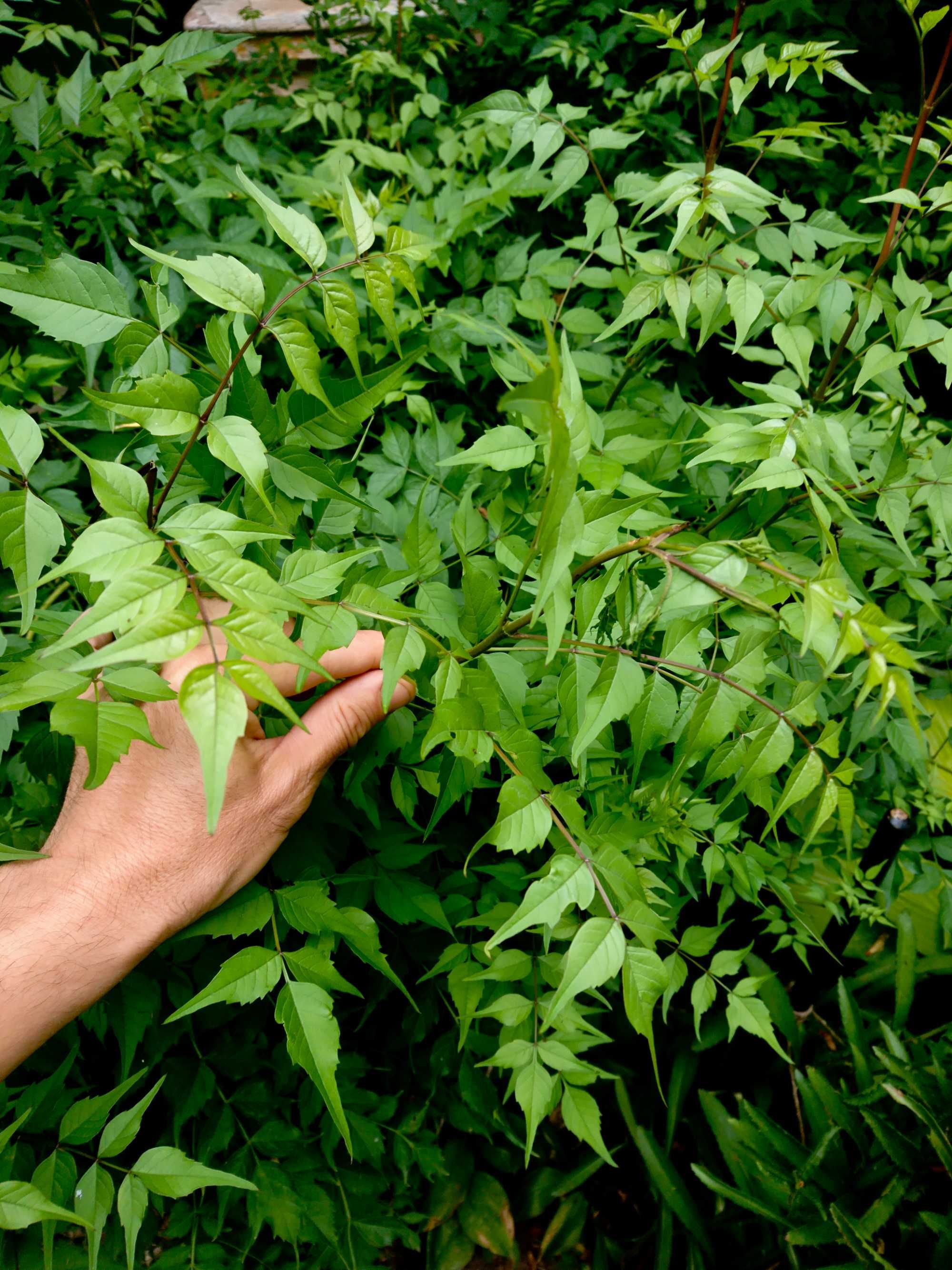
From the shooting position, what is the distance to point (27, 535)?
757mm

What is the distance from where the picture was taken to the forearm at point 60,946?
0.90 meters

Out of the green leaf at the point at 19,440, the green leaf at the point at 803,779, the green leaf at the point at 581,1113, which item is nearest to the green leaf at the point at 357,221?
the green leaf at the point at 19,440

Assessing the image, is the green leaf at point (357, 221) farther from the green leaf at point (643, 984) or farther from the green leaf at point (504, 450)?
the green leaf at point (643, 984)

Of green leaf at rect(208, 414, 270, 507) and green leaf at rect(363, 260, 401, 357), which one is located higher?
green leaf at rect(363, 260, 401, 357)

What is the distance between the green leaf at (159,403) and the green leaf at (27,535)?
5.2 inches

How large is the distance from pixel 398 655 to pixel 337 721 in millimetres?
192

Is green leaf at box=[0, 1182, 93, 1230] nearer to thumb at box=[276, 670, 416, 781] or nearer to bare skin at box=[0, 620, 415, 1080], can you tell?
bare skin at box=[0, 620, 415, 1080]

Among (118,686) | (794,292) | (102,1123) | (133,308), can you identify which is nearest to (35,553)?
(118,686)

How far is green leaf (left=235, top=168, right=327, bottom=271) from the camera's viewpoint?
72cm

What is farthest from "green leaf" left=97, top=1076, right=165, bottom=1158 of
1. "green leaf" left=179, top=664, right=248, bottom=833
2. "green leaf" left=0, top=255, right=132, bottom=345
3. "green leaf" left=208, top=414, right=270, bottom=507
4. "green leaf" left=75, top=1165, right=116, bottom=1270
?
"green leaf" left=0, top=255, right=132, bottom=345

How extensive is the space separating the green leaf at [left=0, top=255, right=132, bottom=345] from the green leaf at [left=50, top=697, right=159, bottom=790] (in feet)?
1.29

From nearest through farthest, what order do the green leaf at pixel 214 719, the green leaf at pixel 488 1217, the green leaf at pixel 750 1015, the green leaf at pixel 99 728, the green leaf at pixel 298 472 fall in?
the green leaf at pixel 214 719
the green leaf at pixel 99 728
the green leaf at pixel 298 472
the green leaf at pixel 750 1015
the green leaf at pixel 488 1217

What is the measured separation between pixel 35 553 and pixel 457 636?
18.3 inches

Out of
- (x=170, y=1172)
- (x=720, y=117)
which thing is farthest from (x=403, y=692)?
(x=720, y=117)
